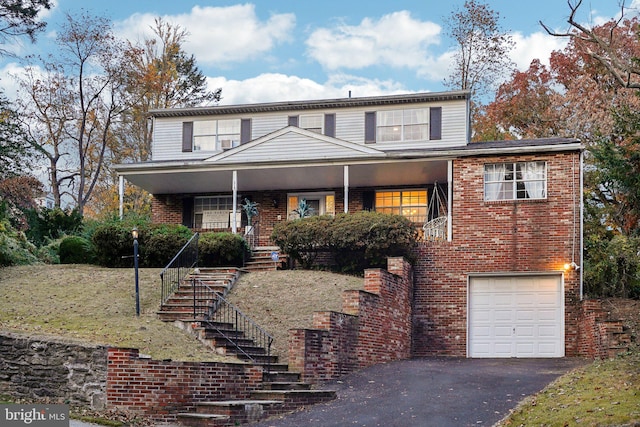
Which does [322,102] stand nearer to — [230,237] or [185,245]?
[230,237]

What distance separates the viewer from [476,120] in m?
38.5

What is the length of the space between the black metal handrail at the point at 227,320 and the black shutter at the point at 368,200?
26.2 feet

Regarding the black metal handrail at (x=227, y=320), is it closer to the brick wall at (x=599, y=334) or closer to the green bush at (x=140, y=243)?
the green bush at (x=140, y=243)

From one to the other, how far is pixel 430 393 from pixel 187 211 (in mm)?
14569

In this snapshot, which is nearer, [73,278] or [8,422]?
[8,422]

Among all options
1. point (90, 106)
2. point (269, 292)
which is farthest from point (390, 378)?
point (90, 106)

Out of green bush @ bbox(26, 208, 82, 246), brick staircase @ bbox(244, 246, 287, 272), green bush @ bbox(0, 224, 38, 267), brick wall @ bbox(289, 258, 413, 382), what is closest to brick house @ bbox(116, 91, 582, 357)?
brick staircase @ bbox(244, 246, 287, 272)

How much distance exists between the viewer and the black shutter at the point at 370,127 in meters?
27.5

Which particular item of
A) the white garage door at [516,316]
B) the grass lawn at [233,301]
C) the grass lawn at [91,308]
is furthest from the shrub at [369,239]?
the grass lawn at [91,308]

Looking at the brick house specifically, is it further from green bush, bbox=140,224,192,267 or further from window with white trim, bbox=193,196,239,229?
green bush, bbox=140,224,192,267

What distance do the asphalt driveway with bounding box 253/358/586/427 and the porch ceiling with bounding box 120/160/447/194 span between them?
23.8ft

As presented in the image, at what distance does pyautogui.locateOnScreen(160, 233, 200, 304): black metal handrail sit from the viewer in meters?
21.0

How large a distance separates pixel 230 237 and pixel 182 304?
4.63 metres

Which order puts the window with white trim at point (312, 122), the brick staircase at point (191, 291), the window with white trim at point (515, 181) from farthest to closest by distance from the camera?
the window with white trim at point (312, 122) < the window with white trim at point (515, 181) < the brick staircase at point (191, 291)
